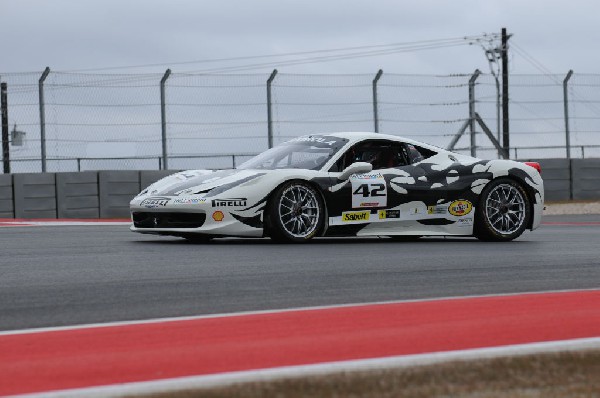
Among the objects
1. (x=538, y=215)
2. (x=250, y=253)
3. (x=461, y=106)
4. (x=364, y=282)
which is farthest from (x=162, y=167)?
(x=364, y=282)

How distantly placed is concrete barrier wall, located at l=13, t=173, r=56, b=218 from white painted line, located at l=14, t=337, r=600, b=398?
1726 centimetres

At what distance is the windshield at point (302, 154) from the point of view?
12.1 m

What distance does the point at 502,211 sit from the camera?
12945mm

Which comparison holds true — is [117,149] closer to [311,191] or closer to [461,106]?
[461,106]

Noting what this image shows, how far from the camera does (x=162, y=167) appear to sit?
22.7 metres

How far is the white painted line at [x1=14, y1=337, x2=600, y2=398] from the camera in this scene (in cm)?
435

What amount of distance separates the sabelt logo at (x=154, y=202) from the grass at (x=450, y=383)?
6.69 metres

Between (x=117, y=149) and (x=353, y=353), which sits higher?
(x=117, y=149)

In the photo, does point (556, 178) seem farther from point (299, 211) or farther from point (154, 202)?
point (154, 202)

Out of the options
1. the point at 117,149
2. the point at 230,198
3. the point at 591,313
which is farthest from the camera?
the point at 117,149

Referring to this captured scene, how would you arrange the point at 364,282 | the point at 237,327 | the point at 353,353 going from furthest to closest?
the point at 364,282, the point at 237,327, the point at 353,353

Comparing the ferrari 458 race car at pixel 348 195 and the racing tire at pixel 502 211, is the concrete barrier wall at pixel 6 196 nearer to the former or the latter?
the ferrari 458 race car at pixel 348 195

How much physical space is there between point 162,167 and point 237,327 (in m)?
16.9

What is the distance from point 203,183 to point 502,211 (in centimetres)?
352
